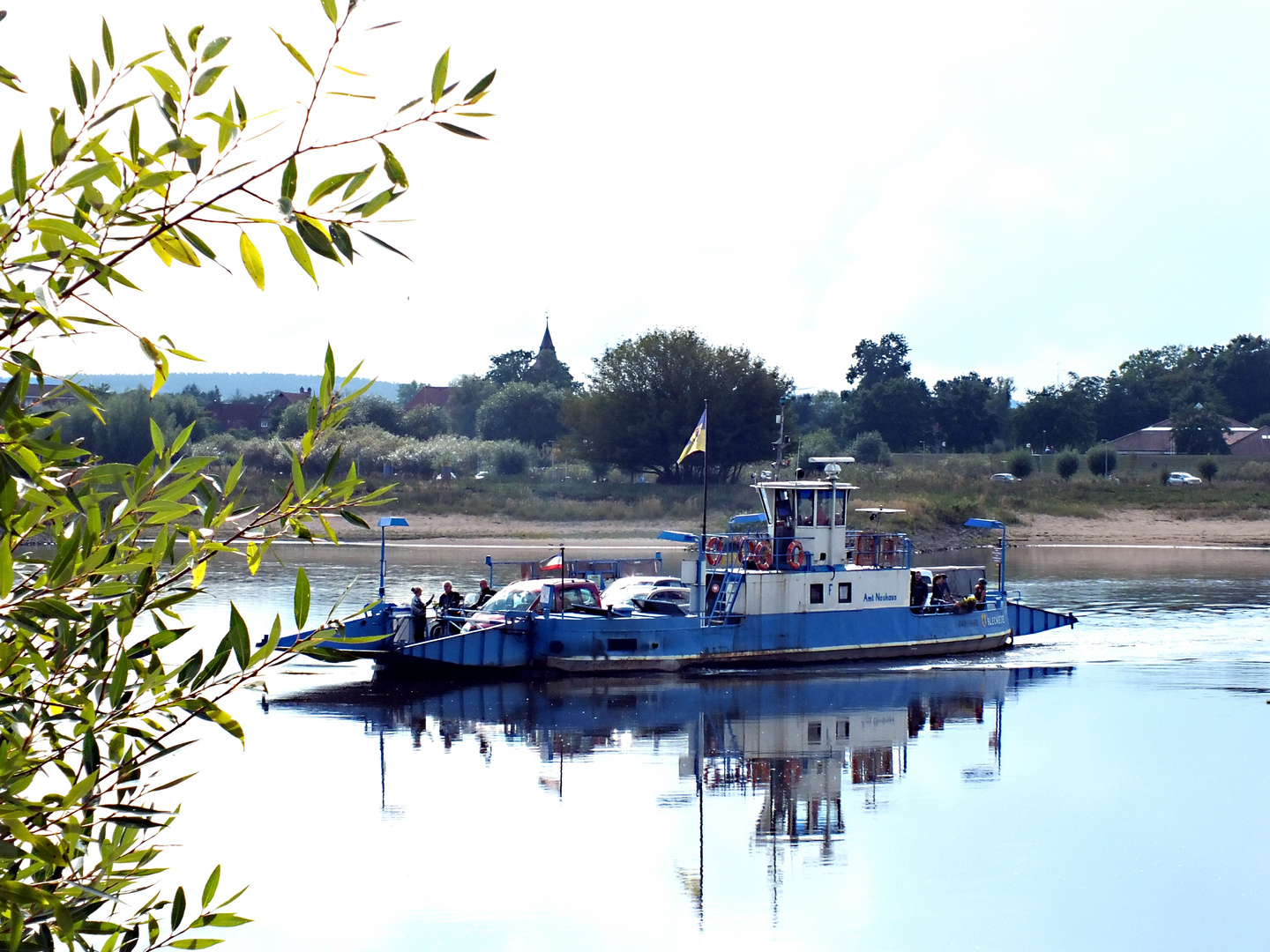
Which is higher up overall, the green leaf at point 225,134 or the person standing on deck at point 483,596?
the green leaf at point 225,134

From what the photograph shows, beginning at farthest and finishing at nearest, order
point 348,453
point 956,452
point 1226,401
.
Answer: point 1226,401, point 956,452, point 348,453

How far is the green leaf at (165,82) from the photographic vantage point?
126 inches

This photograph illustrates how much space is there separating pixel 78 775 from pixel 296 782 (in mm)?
17417

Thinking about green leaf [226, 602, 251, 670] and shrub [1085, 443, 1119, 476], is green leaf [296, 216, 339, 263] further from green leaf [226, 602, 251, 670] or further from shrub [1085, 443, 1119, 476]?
shrub [1085, 443, 1119, 476]

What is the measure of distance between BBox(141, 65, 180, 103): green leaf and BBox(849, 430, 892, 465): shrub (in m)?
86.3

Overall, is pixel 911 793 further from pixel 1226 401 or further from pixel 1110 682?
pixel 1226 401

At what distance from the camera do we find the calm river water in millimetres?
15055

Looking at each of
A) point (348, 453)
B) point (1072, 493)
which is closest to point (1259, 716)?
point (1072, 493)

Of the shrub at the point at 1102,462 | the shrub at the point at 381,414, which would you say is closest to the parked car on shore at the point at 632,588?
the shrub at the point at 1102,462

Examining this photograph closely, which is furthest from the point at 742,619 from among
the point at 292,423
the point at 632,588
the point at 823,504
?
the point at 292,423

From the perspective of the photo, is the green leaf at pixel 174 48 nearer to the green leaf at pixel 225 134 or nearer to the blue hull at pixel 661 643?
the green leaf at pixel 225 134

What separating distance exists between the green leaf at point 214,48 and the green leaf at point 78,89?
344mm

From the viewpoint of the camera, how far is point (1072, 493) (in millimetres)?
73938

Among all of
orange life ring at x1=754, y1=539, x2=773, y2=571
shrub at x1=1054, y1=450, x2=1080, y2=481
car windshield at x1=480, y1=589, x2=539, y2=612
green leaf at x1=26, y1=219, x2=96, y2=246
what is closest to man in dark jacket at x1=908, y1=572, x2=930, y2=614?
orange life ring at x1=754, y1=539, x2=773, y2=571
